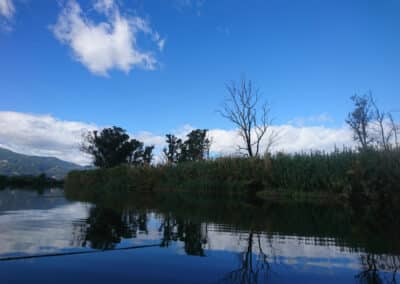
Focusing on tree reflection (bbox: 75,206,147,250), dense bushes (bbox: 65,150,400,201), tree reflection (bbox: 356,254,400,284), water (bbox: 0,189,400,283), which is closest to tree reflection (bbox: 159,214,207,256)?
water (bbox: 0,189,400,283)

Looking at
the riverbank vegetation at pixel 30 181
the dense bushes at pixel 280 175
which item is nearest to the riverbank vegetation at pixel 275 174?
the dense bushes at pixel 280 175

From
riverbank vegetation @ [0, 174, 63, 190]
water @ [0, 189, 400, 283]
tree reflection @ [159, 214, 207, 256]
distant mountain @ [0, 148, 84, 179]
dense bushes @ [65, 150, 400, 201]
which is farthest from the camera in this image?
distant mountain @ [0, 148, 84, 179]

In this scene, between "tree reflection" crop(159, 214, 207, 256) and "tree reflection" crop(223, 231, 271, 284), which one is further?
"tree reflection" crop(159, 214, 207, 256)

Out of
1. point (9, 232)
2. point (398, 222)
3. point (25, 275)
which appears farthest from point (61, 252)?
point (398, 222)

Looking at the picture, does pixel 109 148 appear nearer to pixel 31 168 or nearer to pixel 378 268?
pixel 378 268

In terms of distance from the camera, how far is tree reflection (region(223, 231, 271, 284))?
2359 millimetres

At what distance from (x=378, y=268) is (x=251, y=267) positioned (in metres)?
1.17

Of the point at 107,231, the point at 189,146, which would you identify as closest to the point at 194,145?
the point at 189,146

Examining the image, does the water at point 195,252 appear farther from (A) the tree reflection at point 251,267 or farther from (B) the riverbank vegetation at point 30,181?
(B) the riverbank vegetation at point 30,181

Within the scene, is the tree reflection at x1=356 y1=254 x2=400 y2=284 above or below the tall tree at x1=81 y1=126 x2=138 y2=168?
below

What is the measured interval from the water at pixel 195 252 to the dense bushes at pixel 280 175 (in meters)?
3.88

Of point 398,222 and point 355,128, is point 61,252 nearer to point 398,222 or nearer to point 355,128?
point 398,222

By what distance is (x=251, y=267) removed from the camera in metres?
2.66

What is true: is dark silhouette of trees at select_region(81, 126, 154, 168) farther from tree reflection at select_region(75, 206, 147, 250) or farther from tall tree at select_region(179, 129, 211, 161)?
tree reflection at select_region(75, 206, 147, 250)
